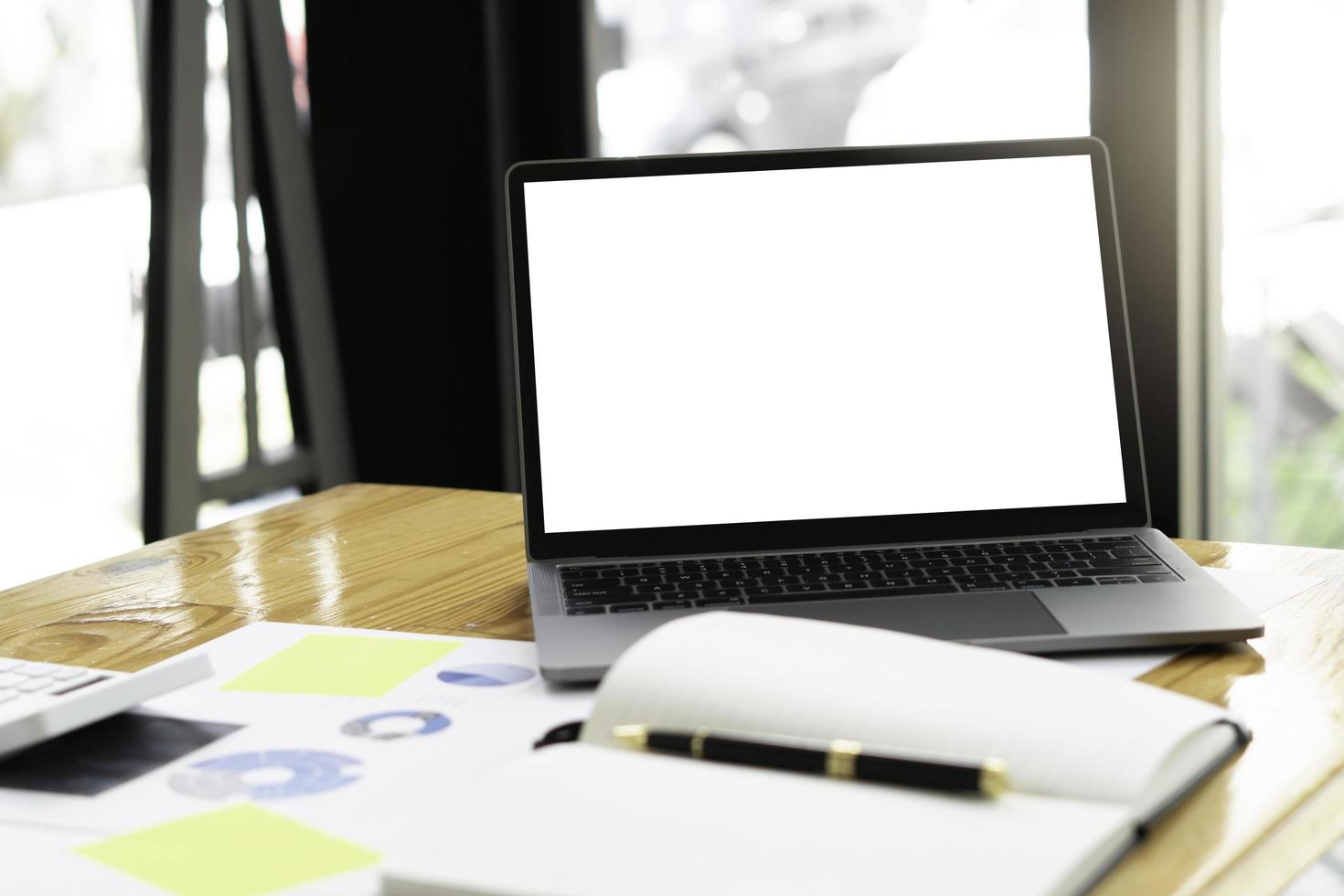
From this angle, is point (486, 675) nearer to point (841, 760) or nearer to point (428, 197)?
point (841, 760)

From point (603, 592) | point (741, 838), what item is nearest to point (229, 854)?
point (741, 838)

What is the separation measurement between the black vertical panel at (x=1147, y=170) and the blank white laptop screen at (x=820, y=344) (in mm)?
845

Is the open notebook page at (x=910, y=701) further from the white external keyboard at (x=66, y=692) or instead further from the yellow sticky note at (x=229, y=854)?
the white external keyboard at (x=66, y=692)

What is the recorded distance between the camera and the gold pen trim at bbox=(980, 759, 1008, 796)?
481 mm

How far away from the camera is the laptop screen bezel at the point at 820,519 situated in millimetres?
863

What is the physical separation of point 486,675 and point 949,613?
0.82 feet

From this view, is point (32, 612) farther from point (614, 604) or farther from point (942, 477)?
point (942, 477)

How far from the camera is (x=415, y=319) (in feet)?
7.45

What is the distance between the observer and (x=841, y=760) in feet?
1.65

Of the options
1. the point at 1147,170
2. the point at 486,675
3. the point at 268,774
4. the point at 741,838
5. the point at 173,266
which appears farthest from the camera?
the point at 173,266

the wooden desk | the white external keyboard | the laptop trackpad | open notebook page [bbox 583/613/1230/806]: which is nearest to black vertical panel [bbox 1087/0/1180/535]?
the wooden desk

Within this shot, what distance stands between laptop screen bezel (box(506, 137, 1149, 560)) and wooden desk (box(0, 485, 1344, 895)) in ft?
0.24

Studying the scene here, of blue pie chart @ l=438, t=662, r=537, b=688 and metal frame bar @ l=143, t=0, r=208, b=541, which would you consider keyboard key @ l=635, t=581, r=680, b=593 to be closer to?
blue pie chart @ l=438, t=662, r=537, b=688

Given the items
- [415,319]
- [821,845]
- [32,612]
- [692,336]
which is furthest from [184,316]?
[821,845]
